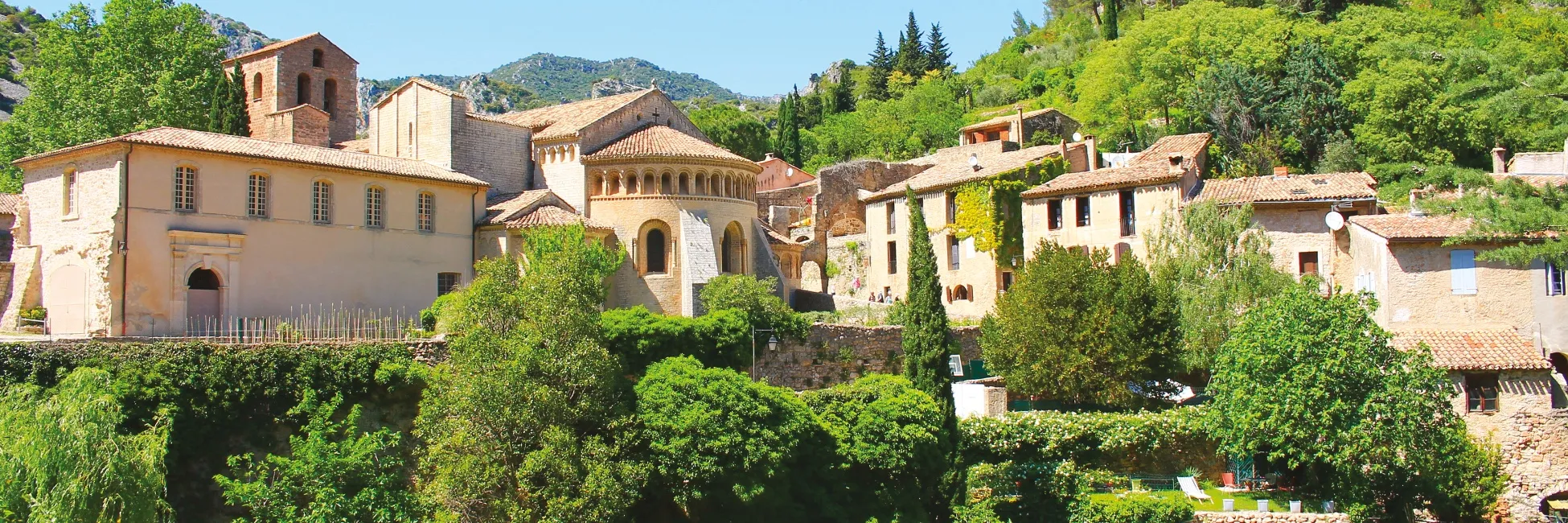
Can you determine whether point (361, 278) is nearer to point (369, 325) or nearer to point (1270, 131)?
point (369, 325)

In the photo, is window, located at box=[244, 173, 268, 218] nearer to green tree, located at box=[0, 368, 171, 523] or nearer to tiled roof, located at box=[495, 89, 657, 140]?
green tree, located at box=[0, 368, 171, 523]

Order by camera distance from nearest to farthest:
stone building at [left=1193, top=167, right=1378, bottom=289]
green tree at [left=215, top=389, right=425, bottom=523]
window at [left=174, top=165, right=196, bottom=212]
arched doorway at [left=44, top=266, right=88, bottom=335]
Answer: green tree at [left=215, top=389, right=425, bottom=523] → arched doorway at [left=44, top=266, right=88, bottom=335] → window at [left=174, top=165, right=196, bottom=212] → stone building at [left=1193, top=167, right=1378, bottom=289]

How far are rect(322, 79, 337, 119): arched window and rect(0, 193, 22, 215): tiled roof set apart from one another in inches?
448

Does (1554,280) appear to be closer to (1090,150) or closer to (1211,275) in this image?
(1211,275)

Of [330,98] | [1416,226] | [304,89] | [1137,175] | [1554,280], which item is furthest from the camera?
[330,98]

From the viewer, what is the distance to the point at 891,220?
44.2 meters

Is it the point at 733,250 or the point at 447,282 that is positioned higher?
the point at 733,250

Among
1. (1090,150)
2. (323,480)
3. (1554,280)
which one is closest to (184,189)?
(323,480)

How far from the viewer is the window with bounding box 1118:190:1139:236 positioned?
120ft

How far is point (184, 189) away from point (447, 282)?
26.5 feet

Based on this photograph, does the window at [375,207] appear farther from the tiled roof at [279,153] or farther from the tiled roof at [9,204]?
the tiled roof at [9,204]

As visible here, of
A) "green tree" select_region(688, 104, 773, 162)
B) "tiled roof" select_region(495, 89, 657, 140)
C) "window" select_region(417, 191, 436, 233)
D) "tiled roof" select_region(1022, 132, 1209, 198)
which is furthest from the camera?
"green tree" select_region(688, 104, 773, 162)

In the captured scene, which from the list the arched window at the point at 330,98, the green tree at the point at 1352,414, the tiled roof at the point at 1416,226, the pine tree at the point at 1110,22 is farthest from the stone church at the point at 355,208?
the pine tree at the point at 1110,22

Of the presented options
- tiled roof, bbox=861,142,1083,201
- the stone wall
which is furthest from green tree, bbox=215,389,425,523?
tiled roof, bbox=861,142,1083,201
